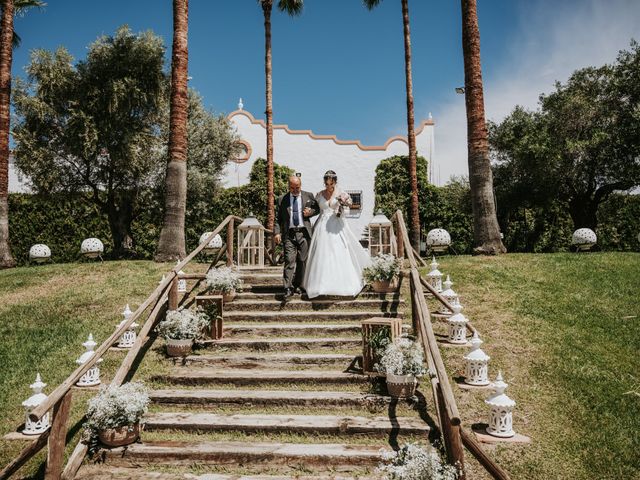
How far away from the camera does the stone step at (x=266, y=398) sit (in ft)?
18.8

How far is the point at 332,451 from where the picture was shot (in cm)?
488

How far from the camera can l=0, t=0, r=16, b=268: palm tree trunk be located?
46.4ft

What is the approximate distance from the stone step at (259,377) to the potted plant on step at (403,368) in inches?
20.2

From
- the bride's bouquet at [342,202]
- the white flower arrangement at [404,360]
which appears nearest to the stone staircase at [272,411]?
the white flower arrangement at [404,360]

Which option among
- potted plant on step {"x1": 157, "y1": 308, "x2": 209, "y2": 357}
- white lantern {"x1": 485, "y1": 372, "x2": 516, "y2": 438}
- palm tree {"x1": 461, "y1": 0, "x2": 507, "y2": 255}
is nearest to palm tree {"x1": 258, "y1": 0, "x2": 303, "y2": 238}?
palm tree {"x1": 461, "y1": 0, "x2": 507, "y2": 255}

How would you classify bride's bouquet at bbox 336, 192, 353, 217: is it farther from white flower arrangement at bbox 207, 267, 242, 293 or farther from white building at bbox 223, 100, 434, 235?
white building at bbox 223, 100, 434, 235

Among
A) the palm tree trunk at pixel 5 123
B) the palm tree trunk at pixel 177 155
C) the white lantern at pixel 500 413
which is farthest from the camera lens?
the palm tree trunk at pixel 5 123

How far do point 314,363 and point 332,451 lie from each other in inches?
74.7

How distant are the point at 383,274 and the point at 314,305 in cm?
139

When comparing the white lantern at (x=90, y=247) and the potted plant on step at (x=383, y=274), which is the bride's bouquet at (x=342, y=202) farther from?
the white lantern at (x=90, y=247)

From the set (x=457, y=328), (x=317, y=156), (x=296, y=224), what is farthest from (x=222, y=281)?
(x=317, y=156)

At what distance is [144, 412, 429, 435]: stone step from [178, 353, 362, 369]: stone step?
3.77ft

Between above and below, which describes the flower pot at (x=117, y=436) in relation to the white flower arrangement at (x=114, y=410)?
below

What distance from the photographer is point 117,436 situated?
Answer: 5.09 m
